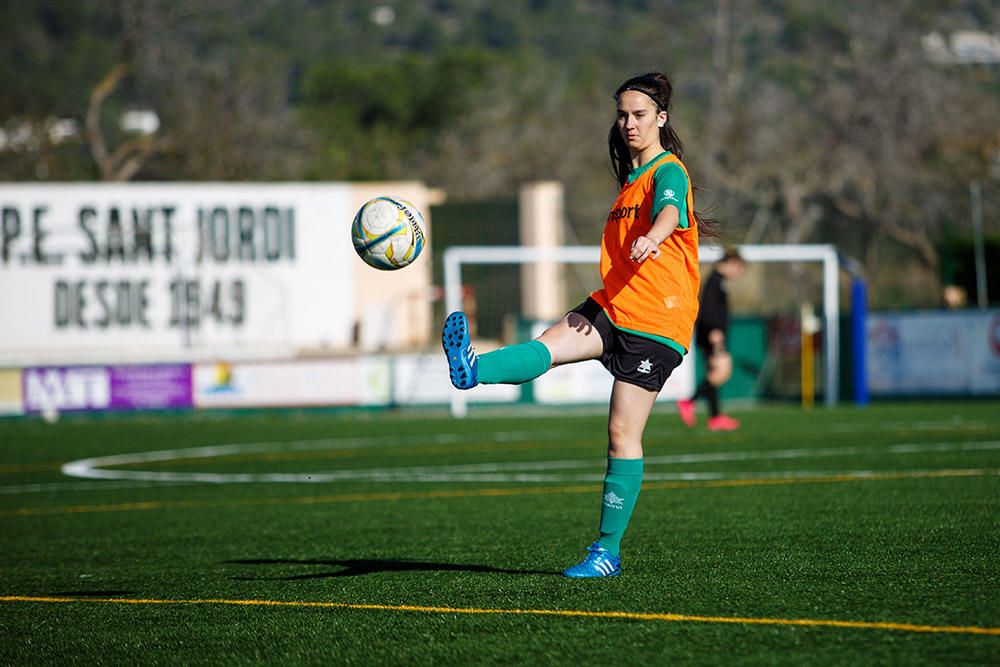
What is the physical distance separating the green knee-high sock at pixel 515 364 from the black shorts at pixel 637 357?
0.27 metres

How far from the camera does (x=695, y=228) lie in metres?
6.49

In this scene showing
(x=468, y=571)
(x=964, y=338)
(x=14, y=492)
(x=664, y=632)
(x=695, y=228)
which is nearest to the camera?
(x=664, y=632)

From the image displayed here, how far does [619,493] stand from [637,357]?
1.89 feet

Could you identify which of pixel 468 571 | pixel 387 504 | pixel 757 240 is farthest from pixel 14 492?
pixel 757 240

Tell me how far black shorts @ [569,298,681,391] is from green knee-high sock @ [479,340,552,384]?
0.27 meters

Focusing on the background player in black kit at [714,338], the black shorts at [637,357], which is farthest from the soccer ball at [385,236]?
the background player in black kit at [714,338]

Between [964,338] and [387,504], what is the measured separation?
15701 millimetres

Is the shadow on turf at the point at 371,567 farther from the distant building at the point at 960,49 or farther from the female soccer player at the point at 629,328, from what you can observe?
the distant building at the point at 960,49

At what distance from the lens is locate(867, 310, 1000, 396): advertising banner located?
2380 cm

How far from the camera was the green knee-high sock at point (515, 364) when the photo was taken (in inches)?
252

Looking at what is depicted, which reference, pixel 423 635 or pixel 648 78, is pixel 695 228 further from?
pixel 423 635

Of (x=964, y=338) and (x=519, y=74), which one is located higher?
(x=519, y=74)

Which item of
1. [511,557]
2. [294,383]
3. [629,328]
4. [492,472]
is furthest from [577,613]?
[294,383]

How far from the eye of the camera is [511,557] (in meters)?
7.46
